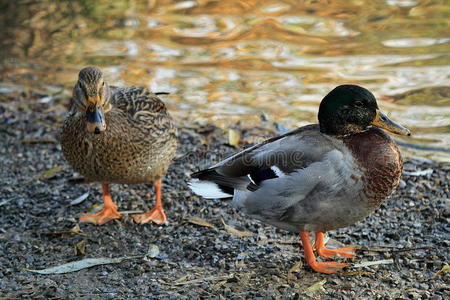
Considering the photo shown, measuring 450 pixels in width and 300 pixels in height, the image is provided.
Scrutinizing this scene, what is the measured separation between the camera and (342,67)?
28.2 ft

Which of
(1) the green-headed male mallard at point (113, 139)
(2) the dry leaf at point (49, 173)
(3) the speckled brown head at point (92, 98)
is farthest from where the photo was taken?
(2) the dry leaf at point (49, 173)

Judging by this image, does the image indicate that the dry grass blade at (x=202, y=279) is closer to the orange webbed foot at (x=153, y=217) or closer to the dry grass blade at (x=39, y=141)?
the orange webbed foot at (x=153, y=217)

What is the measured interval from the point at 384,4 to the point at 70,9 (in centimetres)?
526

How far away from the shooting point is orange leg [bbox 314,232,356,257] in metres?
4.57

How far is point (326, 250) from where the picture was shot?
4.59 meters

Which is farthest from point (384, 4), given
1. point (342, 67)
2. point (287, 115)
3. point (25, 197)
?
point (25, 197)

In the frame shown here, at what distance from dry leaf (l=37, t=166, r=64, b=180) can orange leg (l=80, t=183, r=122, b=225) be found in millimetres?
934

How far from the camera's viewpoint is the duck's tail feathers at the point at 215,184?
4.46 m

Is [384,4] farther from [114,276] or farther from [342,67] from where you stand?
[114,276]

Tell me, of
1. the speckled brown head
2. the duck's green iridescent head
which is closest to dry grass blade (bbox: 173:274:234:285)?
the duck's green iridescent head

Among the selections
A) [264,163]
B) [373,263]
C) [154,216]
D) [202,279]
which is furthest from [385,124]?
[154,216]

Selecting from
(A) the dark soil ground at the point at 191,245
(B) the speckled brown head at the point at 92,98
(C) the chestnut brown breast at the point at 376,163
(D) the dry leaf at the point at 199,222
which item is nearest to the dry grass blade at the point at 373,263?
(A) the dark soil ground at the point at 191,245

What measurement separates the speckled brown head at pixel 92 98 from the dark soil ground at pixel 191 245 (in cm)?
81

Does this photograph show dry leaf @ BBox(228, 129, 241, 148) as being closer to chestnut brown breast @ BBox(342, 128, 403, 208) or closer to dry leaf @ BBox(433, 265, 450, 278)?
chestnut brown breast @ BBox(342, 128, 403, 208)
